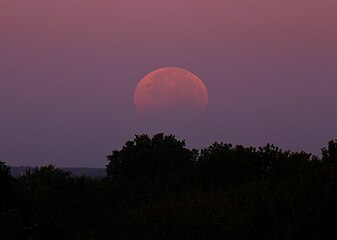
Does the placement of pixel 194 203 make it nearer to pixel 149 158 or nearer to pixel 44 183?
pixel 44 183

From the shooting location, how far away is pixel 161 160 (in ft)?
154

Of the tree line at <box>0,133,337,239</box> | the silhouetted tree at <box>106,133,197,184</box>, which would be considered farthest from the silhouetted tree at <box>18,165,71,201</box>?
the silhouetted tree at <box>106,133,197,184</box>

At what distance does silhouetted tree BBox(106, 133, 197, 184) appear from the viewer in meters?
45.4

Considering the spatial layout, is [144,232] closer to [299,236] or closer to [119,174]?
[299,236]

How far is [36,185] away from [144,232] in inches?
493

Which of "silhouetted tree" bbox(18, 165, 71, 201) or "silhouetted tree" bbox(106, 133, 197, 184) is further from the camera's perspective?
"silhouetted tree" bbox(106, 133, 197, 184)

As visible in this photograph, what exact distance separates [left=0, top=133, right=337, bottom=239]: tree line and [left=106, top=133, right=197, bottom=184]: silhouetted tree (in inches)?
422

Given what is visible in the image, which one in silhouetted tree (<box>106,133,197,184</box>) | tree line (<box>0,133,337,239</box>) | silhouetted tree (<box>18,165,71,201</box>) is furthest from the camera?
silhouetted tree (<box>106,133,197,184</box>)

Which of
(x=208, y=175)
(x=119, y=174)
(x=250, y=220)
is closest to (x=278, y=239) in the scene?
(x=250, y=220)

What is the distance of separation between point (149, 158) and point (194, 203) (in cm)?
2358

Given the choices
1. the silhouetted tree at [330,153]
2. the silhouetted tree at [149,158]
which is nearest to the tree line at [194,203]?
the silhouetted tree at [330,153]

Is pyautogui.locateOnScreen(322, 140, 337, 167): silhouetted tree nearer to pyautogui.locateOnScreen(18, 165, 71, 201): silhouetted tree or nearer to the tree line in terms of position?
the tree line

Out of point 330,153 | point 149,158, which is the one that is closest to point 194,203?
point 330,153

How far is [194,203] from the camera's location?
A: 22.9 meters
